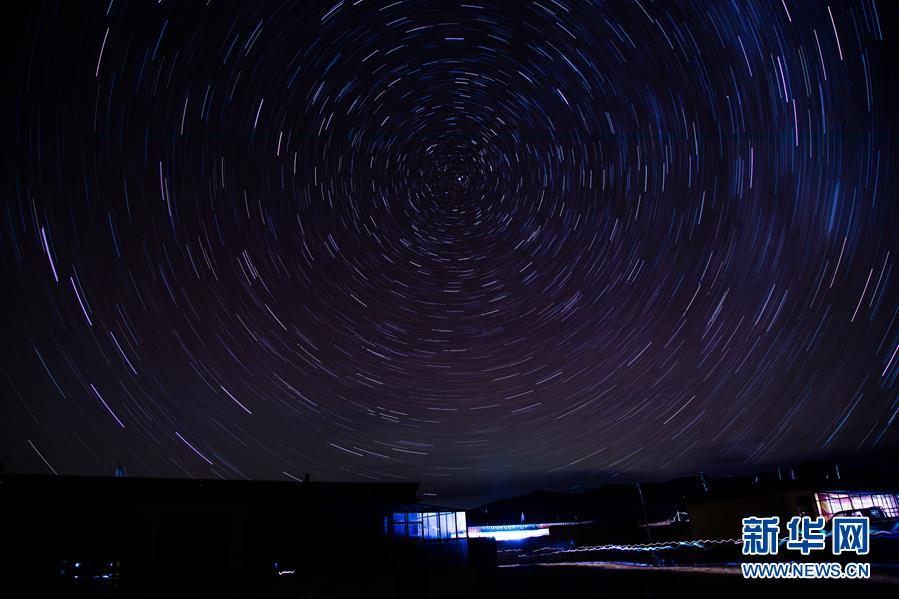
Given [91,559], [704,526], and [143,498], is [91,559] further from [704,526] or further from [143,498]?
[704,526]

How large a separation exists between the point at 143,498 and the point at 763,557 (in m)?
26.8

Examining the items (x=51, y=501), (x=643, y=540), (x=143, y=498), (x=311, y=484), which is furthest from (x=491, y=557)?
(x=643, y=540)

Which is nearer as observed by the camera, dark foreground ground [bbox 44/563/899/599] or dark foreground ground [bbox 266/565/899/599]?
dark foreground ground [bbox 266/565/899/599]

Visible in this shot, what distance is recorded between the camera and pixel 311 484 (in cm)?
1930

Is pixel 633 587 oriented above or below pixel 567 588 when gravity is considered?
above

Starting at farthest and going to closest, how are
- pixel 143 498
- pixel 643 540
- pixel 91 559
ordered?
pixel 643 540
pixel 143 498
pixel 91 559

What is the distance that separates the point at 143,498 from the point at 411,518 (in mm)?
10739

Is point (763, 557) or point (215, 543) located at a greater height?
point (215, 543)

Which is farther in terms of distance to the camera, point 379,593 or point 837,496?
point 837,496

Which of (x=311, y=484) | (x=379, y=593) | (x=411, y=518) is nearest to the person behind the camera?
(x=379, y=593)

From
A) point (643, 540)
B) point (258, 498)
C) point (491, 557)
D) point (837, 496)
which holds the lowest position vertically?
point (643, 540)

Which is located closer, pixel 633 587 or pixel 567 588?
pixel 633 587

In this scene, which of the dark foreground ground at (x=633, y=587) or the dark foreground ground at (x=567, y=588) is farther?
the dark foreground ground at (x=567, y=588)

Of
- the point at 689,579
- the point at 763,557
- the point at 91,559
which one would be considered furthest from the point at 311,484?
the point at 763,557
